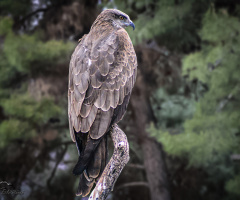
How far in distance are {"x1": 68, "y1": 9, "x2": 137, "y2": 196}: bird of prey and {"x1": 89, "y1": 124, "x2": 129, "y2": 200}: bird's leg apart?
0.13ft

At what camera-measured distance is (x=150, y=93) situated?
6.72 meters

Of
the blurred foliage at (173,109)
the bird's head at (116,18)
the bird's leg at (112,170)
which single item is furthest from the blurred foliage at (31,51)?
the bird's leg at (112,170)

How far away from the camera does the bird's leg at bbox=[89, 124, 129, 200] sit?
2.15 m

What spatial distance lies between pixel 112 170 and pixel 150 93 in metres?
4.64

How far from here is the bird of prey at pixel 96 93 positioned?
211cm

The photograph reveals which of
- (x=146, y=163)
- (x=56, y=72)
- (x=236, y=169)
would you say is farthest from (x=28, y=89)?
(x=236, y=169)

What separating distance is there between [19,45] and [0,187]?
3136 mm

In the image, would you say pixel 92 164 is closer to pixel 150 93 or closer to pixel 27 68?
pixel 27 68

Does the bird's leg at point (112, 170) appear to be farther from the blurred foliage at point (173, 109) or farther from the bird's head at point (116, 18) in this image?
the blurred foliage at point (173, 109)

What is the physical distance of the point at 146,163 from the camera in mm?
6430

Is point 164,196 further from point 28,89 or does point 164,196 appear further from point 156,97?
point 28,89

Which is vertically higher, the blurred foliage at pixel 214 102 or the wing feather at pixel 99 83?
the wing feather at pixel 99 83

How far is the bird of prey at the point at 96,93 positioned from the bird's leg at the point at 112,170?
1.6 inches

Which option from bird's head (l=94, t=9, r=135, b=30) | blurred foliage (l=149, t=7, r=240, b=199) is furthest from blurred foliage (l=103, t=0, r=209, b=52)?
bird's head (l=94, t=9, r=135, b=30)
